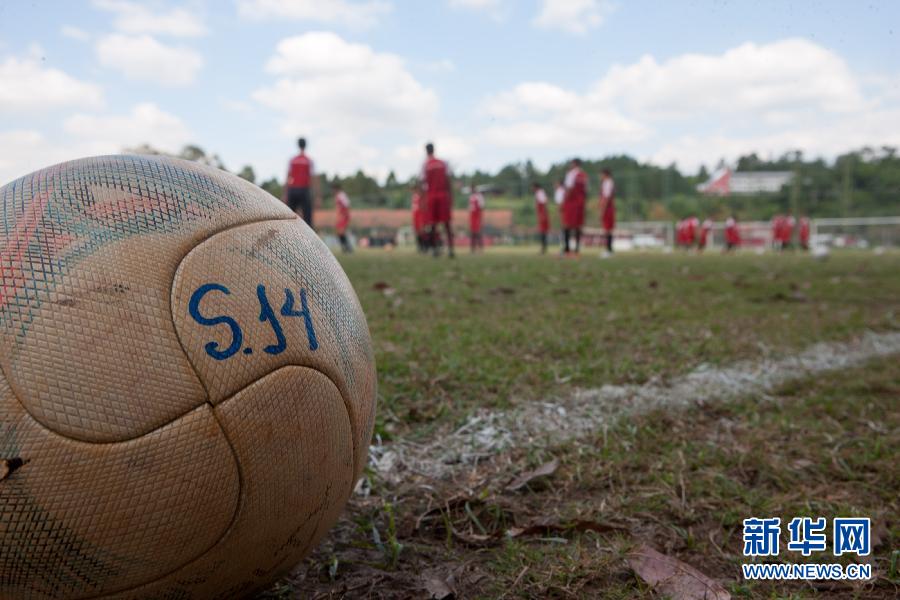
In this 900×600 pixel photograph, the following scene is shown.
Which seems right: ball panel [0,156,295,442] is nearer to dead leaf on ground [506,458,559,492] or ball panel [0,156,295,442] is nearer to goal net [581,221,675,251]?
dead leaf on ground [506,458,559,492]

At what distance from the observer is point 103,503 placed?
4.00 feet

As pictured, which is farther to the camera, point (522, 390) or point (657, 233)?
point (657, 233)

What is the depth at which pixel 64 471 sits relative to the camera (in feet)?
3.96

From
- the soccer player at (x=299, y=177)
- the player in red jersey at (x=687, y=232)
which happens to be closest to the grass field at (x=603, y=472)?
the soccer player at (x=299, y=177)

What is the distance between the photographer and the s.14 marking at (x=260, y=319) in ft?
4.27

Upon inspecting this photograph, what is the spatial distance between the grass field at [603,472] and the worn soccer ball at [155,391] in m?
0.38

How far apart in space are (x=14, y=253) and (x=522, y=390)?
213 cm

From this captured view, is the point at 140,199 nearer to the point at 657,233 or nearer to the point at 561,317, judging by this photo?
the point at 561,317

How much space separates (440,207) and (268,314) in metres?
14.6

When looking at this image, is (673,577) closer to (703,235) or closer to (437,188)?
(437,188)

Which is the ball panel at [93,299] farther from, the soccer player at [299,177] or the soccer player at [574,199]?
the soccer player at [574,199]

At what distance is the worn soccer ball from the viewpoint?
1.22m

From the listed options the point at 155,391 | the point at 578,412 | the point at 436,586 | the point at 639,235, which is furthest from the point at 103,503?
the point at 639,235

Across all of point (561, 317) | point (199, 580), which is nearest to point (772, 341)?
Result: point (561, 317)
